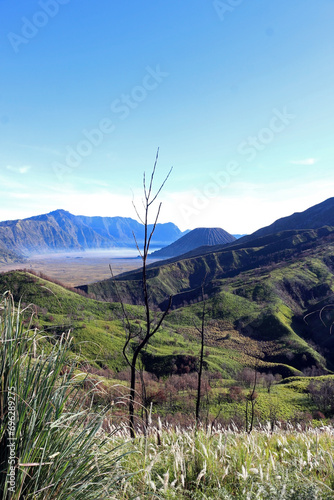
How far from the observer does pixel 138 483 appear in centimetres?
296

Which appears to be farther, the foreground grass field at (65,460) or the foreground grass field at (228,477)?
the foreground grass field at (228,477)

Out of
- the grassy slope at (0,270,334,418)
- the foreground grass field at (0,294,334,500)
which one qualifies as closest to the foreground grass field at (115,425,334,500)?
the foreground grass field at (0,294,334,500)

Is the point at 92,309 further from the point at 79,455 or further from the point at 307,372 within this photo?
the point at 79,455

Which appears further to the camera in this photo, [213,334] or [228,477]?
[213,334]

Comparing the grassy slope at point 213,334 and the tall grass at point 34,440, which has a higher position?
the tall grass at point 34,440

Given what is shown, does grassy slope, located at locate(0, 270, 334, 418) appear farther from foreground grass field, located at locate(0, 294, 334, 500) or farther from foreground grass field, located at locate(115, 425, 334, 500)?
foreground grass field, located at locate(0, 294, 334, 500)

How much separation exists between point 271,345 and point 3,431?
119851 mm

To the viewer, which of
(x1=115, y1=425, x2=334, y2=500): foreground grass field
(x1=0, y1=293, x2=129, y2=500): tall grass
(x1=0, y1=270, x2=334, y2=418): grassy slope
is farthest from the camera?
(x1=0, y1=270, x2=334, y2=418): grassy slope

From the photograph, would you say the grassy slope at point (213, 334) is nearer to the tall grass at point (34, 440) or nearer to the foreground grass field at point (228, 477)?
the foreground grass field at point (228, 477)

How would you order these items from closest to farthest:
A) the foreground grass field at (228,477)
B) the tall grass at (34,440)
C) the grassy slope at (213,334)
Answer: the tall grass at (34,440), the foreground grass field at (228,477), the grassy slope at (213,334)

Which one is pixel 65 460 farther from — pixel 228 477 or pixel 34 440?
pixel 228 477

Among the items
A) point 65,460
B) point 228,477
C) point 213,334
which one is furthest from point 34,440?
point 213,334

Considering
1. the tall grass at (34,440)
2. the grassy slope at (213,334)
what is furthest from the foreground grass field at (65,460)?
the grassy slope at (213,334)

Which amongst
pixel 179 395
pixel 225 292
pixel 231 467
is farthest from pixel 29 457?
pixel 225 292
